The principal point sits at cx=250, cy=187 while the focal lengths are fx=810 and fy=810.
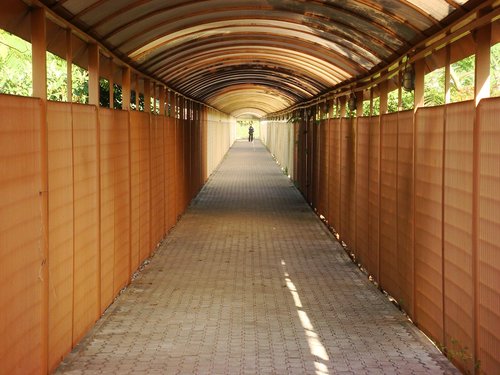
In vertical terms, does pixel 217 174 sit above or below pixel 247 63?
below

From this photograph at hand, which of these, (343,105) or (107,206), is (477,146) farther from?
(343,105)

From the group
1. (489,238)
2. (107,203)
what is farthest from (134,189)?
(489,238)

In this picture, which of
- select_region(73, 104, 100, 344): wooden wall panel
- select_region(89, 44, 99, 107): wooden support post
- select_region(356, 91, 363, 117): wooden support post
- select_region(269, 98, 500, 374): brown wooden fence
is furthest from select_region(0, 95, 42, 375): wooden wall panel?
select_region(356, 91, 363, 117): wooden support post

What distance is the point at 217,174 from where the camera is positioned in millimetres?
31406

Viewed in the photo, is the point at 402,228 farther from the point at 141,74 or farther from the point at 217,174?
the point at 217,174

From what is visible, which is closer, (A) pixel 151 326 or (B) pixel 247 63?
(A) pixel 151 326

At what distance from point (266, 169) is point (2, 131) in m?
30.3

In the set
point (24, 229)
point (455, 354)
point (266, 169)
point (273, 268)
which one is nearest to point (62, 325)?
point (24, 229)

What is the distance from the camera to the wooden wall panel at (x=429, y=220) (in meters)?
6.55

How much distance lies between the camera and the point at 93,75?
306 inches

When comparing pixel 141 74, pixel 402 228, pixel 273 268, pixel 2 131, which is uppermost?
pixel 141 74

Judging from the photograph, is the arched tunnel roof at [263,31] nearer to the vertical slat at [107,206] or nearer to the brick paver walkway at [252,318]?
the vertical slat at [107,206]

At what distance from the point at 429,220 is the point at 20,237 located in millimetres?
3547

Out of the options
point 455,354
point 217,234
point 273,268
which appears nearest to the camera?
point 455,354
